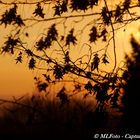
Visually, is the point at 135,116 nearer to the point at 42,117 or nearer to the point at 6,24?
the point at 42,117

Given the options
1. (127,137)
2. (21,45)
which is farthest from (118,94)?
(21,45)

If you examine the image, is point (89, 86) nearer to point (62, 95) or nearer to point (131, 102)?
point (62, 95)

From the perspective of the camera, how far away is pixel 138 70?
1402 cm

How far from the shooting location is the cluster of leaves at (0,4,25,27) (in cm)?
1212

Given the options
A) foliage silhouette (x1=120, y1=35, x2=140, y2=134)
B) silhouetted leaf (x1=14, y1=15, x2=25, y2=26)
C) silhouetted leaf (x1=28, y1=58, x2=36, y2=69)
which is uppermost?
silhouetted leaf (x1=14, y1=15, x2=25, y2=26)

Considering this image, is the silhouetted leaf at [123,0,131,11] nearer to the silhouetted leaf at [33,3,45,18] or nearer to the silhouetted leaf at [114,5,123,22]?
the silhouetted leaf at [114,5,123,22]

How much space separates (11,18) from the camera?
12.2 metres

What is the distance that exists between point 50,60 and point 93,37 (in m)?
1.00

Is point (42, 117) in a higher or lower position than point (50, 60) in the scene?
lower

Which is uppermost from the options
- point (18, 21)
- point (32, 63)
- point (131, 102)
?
point (18, 21)

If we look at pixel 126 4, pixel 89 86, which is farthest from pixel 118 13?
pixel 89 86

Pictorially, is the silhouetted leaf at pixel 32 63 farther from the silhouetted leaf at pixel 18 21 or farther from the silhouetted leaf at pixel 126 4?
the silhouetted leaf at pixel 126 4

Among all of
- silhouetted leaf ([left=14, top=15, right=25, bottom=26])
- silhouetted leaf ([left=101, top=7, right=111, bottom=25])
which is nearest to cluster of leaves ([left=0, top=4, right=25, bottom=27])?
silhouetted leaf ([left=14, top=15, right=25, bottom=26])

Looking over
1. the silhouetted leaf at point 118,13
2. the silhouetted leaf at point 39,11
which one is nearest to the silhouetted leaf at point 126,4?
the silhouetted leaf at point 118,13
